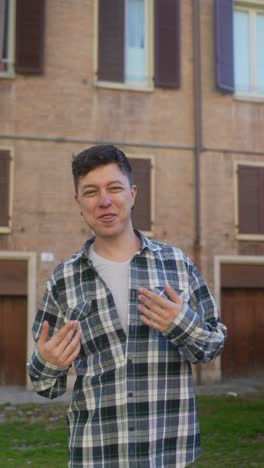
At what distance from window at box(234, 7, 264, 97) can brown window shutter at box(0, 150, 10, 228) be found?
494 centimetres

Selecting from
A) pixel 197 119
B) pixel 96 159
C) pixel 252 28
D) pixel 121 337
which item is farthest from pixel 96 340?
pixel 252 28

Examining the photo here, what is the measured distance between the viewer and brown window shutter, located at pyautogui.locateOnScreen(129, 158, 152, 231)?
12.5 m

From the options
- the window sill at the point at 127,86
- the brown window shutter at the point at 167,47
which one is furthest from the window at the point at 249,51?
the window sill at the point at 127,86

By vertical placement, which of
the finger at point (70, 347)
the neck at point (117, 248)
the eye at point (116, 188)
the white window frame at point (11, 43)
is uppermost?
the white window frame at point (11, 43)

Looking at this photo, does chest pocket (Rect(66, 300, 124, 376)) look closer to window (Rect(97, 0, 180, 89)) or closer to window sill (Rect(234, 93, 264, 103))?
window (Rect(97, 0, 180, 89))

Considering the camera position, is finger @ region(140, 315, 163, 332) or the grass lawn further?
the grass lawn

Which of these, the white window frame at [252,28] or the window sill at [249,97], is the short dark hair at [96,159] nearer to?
the window sill at [249,97]

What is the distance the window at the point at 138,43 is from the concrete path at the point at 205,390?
585cm

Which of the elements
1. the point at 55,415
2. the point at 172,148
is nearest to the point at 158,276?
the point at 55,415

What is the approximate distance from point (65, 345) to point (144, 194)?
422 inches

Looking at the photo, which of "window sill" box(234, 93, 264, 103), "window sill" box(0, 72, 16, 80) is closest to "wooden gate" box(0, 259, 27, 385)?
"window sill" box(0, 72, 16, 80)

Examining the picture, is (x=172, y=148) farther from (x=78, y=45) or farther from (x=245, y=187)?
(x=78, y=45)

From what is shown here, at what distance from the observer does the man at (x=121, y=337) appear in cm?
196

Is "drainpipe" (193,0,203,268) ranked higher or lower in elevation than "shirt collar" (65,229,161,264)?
higher
